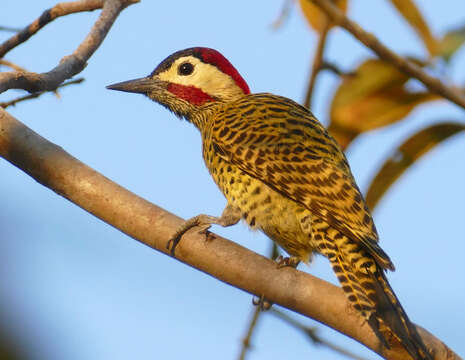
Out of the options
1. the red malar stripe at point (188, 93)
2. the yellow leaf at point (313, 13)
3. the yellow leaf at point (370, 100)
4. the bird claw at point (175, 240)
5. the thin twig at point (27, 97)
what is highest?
the yellow leaf at point (313, 13)

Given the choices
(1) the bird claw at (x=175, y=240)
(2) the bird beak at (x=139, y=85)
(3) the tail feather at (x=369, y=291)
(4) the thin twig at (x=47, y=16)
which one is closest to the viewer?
(3) the tail feather at (x=369, y=291)

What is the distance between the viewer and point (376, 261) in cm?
317

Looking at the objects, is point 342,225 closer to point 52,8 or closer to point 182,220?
point 182,220

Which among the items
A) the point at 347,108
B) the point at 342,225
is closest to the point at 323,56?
the point at 347,108

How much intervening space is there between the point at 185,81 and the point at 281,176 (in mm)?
1378

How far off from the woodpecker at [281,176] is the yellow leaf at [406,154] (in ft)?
1.00

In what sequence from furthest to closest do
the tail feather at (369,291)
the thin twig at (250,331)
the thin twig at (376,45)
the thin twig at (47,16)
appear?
the thin twig at (250,331), the thin twig at (47,16), the tail feather at (369,291), the thin twig at (376,45)

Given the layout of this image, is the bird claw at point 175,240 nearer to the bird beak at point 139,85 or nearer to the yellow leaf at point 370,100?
the yellow leaf at point 370,100

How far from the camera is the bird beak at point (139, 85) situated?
4641mm

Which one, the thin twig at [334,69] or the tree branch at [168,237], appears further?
the thin twig at [334,69]

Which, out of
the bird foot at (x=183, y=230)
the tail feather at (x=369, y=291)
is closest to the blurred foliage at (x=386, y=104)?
the tail feather at (x=369, y=291)

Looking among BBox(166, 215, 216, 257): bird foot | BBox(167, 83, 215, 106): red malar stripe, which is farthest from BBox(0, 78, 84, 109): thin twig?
BBox(167, 83, 215, 106): red malar stripe

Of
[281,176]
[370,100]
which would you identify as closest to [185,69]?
[281,176]

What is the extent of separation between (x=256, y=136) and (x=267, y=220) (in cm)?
63
